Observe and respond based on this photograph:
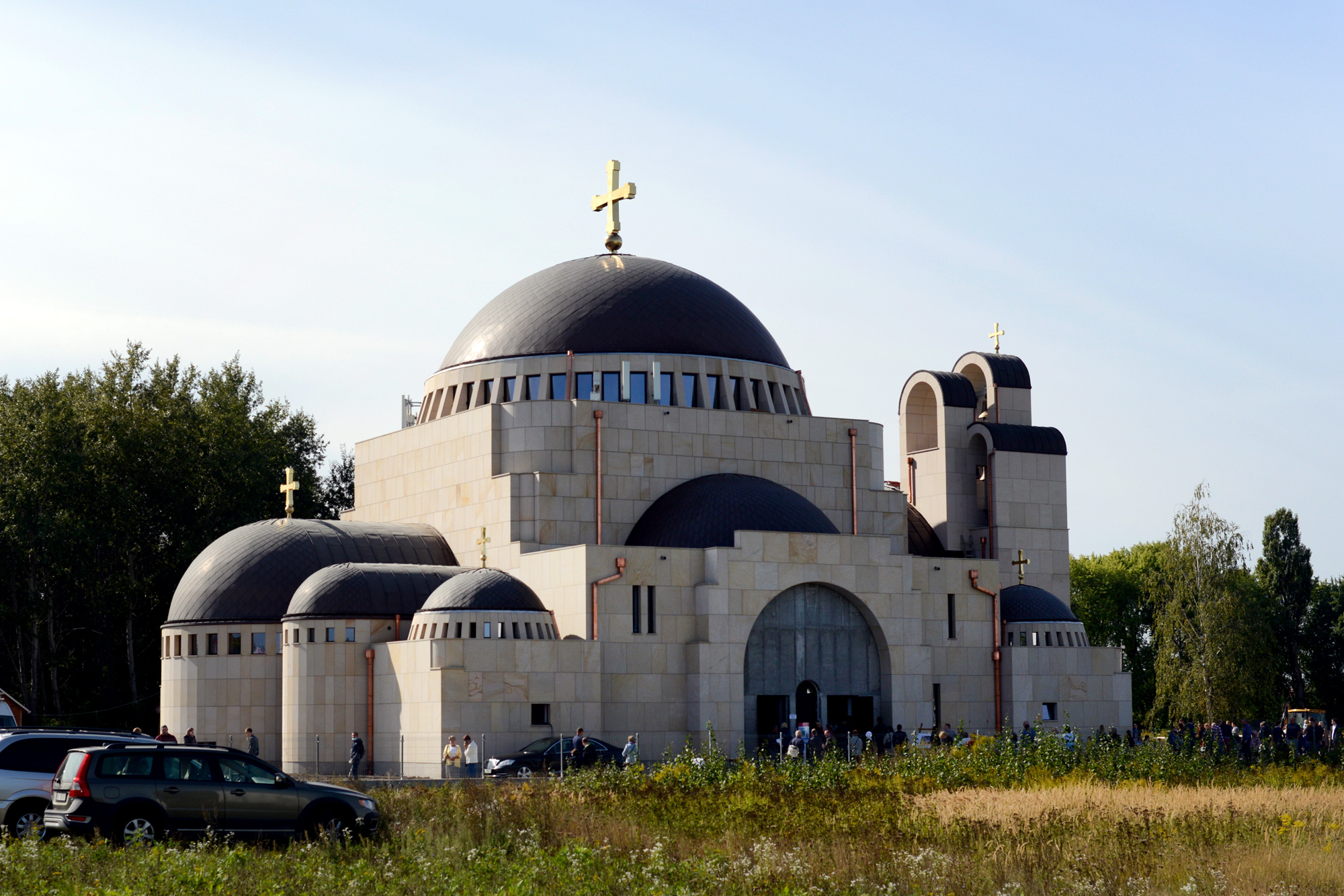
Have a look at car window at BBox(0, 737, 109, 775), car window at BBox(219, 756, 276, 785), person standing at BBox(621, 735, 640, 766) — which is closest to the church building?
person standing at BBox(621, 735, 640, 766)

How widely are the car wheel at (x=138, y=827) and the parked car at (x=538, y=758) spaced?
15.5m

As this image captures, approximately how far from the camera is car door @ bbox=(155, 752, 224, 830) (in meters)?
20.8

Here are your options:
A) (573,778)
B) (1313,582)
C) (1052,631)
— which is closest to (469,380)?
(1052,631)

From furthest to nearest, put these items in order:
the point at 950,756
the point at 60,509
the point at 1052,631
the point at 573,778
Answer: the point at 60,509, the point at 1052,631, the point at 950,756, the point at 573,778

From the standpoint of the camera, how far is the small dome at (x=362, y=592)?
4044cm

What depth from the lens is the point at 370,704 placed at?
133 ft

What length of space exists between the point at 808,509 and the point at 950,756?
17.9 meters

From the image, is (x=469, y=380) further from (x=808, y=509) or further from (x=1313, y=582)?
(x=1313, y=582)

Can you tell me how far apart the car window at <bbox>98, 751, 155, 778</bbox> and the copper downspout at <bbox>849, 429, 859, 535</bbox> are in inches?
1217

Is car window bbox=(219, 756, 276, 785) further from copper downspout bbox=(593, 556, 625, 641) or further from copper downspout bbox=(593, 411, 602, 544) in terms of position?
copper downspout bbox=(593, 411, 602, 544)

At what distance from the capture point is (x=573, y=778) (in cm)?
2491

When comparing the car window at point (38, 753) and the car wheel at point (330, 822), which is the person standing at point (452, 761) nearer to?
the car window at point (38, 753)

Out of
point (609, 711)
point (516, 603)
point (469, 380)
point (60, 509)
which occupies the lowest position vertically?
point (609, 711)

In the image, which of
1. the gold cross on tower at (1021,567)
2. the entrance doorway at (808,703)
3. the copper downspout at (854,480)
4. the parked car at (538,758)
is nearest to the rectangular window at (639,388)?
the copper downspout at (854,480)
